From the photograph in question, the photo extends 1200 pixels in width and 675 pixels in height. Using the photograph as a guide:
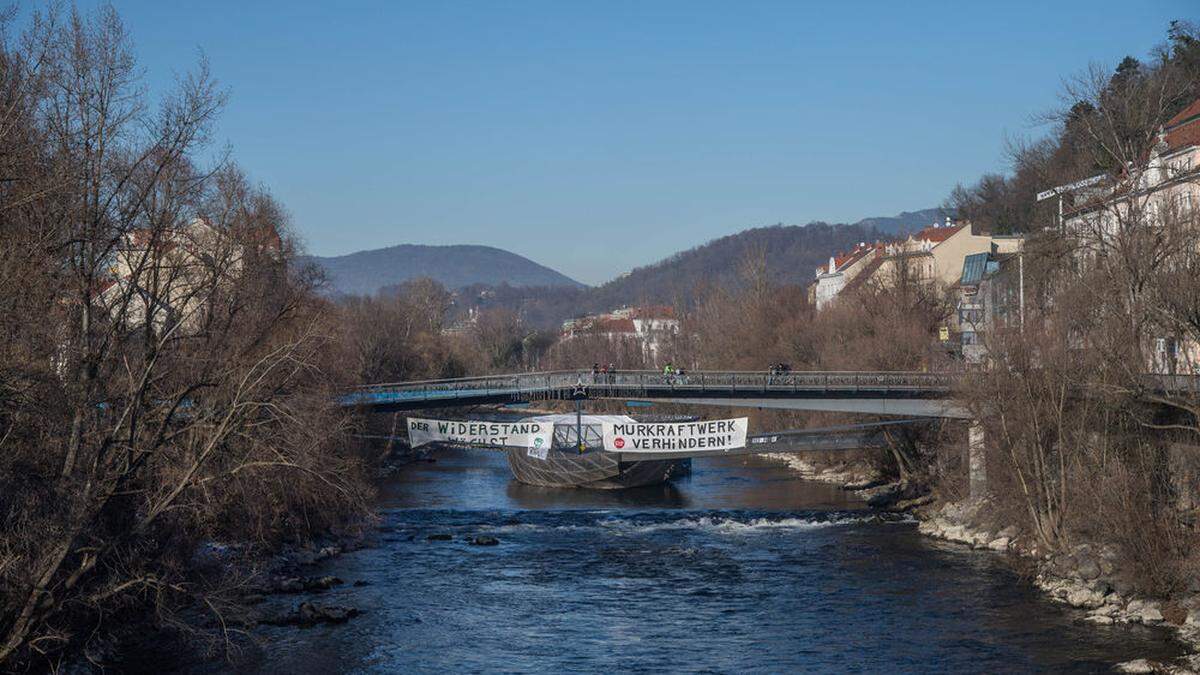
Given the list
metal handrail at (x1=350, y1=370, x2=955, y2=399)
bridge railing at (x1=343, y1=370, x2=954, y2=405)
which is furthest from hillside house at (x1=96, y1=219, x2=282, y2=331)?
metal handrail at (x1=350, y1=370, x2=955, y2=399)

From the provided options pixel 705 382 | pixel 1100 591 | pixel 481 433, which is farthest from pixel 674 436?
pixel 1100 591

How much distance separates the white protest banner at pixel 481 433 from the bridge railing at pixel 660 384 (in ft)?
3.75

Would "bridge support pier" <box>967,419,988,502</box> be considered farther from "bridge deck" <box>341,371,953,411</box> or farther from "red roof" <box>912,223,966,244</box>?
"red roof" <box>912,223,966,244</box>

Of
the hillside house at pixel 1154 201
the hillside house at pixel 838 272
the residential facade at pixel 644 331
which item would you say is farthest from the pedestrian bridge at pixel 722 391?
the residential facade at pixel 644 331

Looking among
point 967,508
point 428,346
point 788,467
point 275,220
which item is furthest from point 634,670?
point 428,346

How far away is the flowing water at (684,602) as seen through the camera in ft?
82.3

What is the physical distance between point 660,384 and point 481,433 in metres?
7.70

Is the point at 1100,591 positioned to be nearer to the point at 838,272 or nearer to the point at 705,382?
the point at 705,382

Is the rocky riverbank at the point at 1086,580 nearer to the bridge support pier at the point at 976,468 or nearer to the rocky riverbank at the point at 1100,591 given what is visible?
the rocky riverbank at the point at 1100,591

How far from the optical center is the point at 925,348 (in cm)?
5403

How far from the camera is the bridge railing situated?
4538 cm

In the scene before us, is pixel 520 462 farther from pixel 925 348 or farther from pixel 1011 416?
pixel 1011 416

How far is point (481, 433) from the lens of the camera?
50594 mm

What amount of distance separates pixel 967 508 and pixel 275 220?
2621cm
